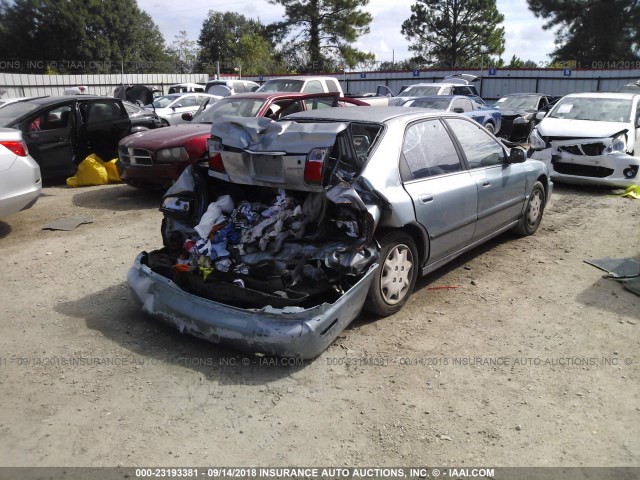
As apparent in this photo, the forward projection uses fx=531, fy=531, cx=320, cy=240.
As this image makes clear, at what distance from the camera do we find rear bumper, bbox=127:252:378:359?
3.50 meters

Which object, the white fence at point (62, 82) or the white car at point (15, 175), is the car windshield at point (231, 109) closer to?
the white car at point (15, 175)

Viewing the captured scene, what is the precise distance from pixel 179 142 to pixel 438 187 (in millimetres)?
4626

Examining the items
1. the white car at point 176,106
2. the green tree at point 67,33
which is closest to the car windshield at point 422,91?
the white car at point 176,106

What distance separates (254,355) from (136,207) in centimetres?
518

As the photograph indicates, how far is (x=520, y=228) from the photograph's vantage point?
6.37m

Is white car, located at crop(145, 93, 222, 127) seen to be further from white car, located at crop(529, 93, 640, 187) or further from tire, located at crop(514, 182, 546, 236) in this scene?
tire, located at crop(514, 182, 546, 236)

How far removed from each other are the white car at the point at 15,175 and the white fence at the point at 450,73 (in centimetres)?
2045

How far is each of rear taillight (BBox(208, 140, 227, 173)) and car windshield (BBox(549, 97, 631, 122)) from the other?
26.1ft

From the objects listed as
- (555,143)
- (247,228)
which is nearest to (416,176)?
(247,228)

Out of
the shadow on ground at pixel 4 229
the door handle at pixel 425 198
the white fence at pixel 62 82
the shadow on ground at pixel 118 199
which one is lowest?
the shadow on ground at pixel 4 229

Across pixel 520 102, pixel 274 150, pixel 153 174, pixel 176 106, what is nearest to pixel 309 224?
pixel 274 150

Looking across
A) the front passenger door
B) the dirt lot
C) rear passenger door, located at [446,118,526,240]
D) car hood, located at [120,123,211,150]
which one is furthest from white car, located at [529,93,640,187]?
the front passenger door

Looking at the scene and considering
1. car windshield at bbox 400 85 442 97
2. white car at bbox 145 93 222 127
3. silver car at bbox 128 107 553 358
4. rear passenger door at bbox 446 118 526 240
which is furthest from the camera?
car windshield at bbox 400 85 442 97

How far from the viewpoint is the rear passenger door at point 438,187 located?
174 inches
